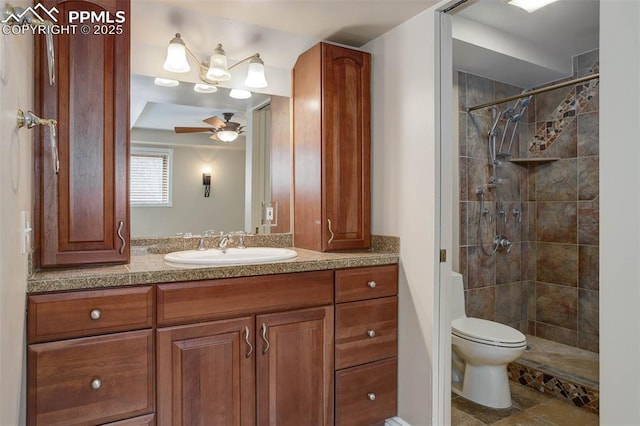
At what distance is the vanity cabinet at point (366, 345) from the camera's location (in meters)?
2.00

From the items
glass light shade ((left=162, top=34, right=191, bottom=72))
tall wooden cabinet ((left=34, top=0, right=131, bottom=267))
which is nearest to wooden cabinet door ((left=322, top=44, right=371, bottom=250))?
glass light shade ((left=162, top=34, right=191, bottom=72))

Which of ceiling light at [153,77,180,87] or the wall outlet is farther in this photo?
the wall outlet

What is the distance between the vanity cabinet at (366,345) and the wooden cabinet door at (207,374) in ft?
1.52

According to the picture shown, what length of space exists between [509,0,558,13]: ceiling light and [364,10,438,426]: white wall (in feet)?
1.71

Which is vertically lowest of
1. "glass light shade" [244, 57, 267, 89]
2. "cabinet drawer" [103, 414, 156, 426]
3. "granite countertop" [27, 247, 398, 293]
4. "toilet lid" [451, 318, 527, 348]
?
"cabinet drawer" [103, 414, 156, 426]

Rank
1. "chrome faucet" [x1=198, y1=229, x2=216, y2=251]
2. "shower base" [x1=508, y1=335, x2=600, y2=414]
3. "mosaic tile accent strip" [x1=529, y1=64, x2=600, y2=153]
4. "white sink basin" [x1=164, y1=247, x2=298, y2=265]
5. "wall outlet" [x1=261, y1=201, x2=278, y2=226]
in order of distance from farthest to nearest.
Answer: "mosaic tile accent strip" [x1=529, y1=64, x2=600, y2=153] < "wall outlet" [x1=261, y1=201, x2=278, y2=226] < "shower base" [x1=508, y1=335, x2=600, y2=414] < "chrome faucet" [x1=198, y1=229, x2=216, y2=251] < "white sink basin" [x1=164, y1=247, x2=298, y2=265]

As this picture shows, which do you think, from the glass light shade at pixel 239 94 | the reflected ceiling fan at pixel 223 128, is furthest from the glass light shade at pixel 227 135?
the glass light shade at pixel 239 94

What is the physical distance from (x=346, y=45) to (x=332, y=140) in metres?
0.68

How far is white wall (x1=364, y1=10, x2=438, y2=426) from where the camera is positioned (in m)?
2.02

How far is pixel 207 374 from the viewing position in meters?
1.68

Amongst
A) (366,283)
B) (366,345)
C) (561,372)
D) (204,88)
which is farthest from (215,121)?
(561,372)

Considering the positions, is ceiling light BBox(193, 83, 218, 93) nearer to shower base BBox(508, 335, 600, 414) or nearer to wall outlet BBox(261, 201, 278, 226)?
wall outlet BBox(261, 201, 278, 226)

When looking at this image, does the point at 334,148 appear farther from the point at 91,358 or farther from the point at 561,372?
the point at 561,372

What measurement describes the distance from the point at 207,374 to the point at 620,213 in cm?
163
